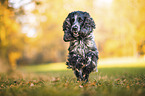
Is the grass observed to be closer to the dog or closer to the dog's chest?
the dog

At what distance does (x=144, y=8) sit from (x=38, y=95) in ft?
58.0

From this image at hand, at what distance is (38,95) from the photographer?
2.99 m

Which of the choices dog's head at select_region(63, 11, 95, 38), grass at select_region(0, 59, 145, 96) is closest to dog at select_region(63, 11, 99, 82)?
dog's head at select_region(63, 11, 95, 38)

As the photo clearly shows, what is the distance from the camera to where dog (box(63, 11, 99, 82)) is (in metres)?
4.60

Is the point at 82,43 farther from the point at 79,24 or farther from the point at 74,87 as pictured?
the point at 74,87

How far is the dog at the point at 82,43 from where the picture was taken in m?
4.60

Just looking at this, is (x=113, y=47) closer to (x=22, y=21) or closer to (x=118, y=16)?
(x=118, y=16)

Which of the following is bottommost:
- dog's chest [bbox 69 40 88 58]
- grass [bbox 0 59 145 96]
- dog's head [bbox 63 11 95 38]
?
grass [bbox 0 59 145 96]

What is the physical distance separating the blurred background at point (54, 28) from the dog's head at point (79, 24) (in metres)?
6.64

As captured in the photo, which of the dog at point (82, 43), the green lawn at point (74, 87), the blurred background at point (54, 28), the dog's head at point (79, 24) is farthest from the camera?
the blurred background at point (54, 28)

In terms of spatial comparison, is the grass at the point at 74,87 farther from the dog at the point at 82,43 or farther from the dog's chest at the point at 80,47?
the dog's chest at the point at 80,47

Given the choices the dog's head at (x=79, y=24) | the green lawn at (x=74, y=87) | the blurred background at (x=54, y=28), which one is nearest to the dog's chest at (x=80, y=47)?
the dog's head at (x=79, y=24)

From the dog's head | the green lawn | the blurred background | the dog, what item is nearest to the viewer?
the green lawn

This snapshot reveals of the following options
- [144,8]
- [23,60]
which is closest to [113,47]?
[144,8]
